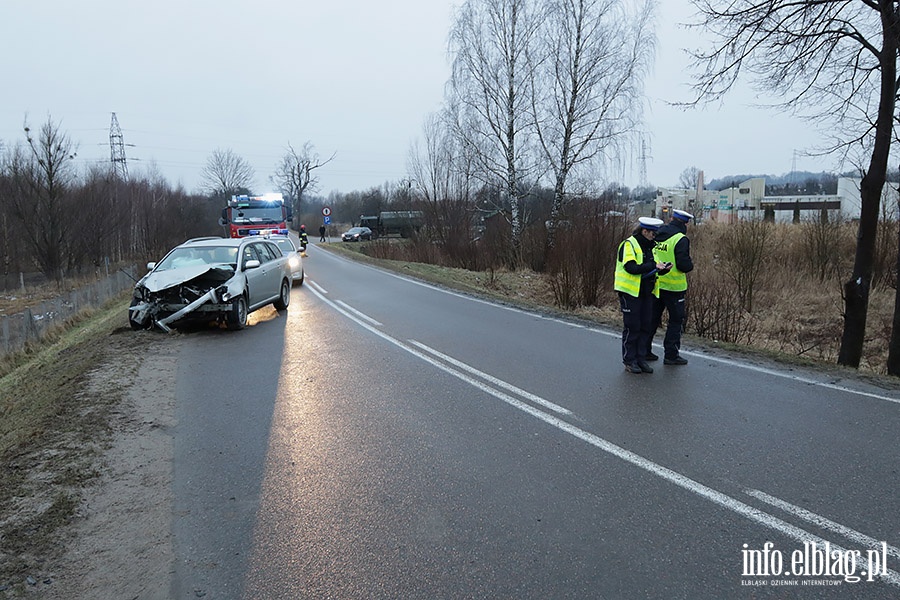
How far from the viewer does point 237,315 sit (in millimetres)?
10516

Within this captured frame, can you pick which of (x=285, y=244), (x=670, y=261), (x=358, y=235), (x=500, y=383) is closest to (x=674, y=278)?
(x=670, y=261)

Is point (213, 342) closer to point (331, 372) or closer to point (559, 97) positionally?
point (331, 372)

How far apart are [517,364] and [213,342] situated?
518 cm

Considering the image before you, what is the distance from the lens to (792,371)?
6.98 meters

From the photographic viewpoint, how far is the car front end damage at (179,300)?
10.1 metres

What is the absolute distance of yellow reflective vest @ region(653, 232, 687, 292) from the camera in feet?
23.5

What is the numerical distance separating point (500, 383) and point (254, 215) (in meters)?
22.4

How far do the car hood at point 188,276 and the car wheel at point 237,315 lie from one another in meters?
0.49

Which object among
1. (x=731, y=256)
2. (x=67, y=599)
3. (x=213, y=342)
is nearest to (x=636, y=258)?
(x=67, y=599)

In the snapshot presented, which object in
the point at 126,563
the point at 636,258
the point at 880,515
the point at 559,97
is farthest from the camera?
the point at 559,97

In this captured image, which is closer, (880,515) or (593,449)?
(880,515)

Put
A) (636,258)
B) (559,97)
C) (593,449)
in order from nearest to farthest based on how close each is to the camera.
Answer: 1. (593,449)
2. (636,258)
3. (559,97)

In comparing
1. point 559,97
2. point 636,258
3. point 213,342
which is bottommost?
point 213,342

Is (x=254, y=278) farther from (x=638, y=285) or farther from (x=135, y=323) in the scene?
(x=638, y=285)
